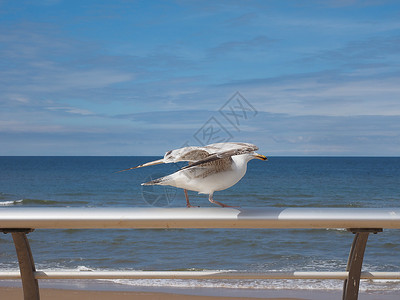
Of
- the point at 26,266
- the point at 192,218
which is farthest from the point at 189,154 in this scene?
the point at 26,266

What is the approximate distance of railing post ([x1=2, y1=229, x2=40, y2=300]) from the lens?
76.0 inches

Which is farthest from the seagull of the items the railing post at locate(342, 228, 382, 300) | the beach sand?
the beach sand

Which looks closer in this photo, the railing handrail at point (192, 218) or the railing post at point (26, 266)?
the railing handrail at point (192, 218)

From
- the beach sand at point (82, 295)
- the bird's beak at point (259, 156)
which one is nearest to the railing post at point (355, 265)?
the bird's beak at point (259, 156)

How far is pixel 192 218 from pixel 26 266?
819mm

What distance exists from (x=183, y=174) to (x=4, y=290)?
556 cm

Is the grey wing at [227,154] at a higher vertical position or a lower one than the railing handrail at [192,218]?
→ higher

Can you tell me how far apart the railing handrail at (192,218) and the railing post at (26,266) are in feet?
0.72

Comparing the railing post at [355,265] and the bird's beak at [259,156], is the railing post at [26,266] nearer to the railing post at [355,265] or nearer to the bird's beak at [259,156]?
the bird's beak at [259,156]

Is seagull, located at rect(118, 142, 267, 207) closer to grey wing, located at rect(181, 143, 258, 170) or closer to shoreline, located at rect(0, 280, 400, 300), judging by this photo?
grey wing, located at rect(181, 143, 258, 170)

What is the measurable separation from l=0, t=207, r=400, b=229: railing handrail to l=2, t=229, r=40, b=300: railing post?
22cm

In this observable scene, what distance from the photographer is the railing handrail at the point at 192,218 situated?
1683 mm

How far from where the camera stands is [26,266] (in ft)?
6.53

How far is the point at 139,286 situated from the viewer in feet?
22.3
